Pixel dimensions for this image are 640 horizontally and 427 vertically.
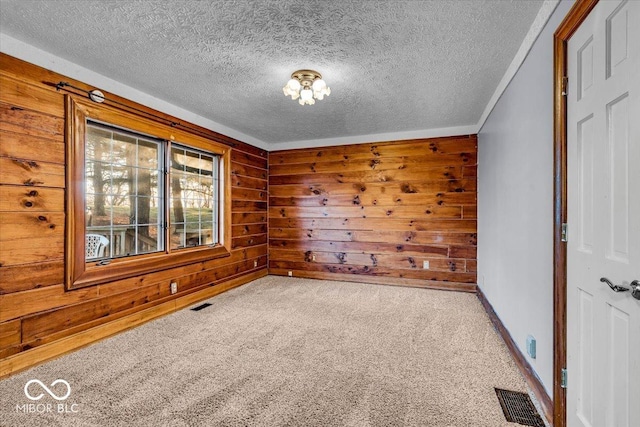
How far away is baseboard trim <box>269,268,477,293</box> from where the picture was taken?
4.20 meters

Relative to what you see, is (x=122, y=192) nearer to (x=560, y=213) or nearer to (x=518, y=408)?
(x=560, y=213)

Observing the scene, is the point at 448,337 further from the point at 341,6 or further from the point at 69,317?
the point at 69,317

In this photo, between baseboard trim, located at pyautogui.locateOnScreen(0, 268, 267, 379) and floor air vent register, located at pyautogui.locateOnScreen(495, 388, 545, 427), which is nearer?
floor air vent register, located at pyautogui.locateOnScreen(495, 388, 545, 427)

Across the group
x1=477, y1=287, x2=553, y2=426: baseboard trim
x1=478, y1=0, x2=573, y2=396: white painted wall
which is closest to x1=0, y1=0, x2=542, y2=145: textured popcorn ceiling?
x1=478, y1=0, x2=573, y2=396: white painted wall

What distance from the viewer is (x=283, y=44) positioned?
6.92ft

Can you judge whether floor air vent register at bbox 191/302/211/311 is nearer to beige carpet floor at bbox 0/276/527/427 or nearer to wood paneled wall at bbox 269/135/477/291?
beige carpet floor at bbox 0/276/527/427

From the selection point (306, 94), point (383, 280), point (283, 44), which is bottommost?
point (383, 280)

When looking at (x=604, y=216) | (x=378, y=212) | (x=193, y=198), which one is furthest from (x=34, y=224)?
(x=378, y=212)

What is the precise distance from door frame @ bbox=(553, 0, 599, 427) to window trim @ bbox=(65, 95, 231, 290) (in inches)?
135

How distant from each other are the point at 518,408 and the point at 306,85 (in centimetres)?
280

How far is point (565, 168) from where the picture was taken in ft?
4.82

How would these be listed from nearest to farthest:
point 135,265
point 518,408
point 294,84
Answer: point 518,408 < point 294,84 < point 135,265
